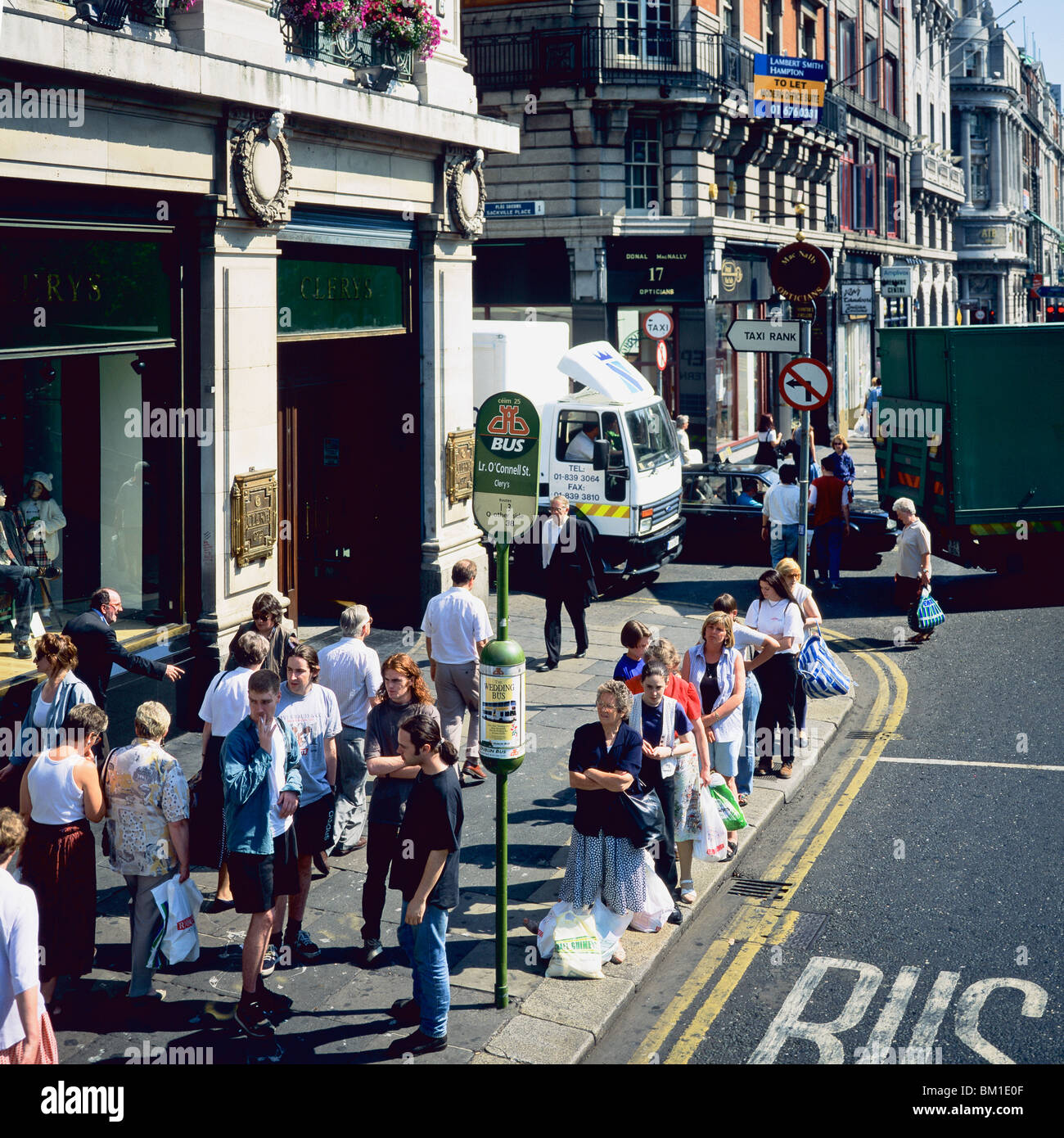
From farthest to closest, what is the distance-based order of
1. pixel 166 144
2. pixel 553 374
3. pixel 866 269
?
pixel 866 269, pixel 553 374, pixel 166 144

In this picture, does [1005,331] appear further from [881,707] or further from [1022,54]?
[1022,54]

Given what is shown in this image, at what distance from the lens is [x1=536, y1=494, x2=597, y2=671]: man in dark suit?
46.1 ft

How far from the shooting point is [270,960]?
24.8 feet

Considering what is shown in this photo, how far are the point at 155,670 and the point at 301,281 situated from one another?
196 inches

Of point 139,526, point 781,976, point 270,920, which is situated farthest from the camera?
point 139,526

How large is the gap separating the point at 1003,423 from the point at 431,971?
43.9ft

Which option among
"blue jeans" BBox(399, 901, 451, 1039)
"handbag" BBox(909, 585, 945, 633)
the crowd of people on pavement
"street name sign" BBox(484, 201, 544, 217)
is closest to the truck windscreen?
"handbag" BBox(909, 585, 945, 633)

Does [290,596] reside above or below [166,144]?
below

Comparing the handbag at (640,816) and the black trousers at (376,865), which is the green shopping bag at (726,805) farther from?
the black trousers at (376,865)

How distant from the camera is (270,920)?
6.95 metres

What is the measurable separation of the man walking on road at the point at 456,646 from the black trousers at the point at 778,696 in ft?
7.73

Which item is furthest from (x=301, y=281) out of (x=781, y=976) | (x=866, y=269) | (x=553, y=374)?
(x=866, y=269)

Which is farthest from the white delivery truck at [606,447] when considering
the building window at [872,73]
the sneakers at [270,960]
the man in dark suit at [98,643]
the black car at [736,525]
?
the building window at [872,73]

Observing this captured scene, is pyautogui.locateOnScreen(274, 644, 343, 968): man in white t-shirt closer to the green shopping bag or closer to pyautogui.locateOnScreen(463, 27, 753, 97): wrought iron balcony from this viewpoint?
the green shopping bag
